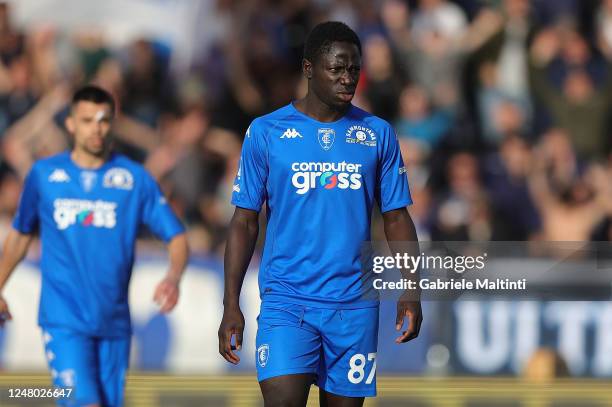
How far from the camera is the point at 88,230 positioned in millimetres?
8414

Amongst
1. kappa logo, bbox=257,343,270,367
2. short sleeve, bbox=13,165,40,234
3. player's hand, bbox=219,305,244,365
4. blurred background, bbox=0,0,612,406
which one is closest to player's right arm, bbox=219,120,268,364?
player's hand, bbox=219,305,244,365

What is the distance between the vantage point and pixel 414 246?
6.44m

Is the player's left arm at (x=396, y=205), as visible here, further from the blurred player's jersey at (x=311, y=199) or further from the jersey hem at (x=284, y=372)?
the jersey hem at (x=284, y=372)

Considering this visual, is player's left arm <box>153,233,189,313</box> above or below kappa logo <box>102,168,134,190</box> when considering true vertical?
below

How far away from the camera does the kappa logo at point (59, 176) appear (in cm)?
855

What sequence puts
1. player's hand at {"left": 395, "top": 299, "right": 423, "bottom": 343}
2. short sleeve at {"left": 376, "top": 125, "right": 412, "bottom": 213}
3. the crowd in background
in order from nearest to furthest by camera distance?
1. player's hand at {"left": 395, "top": 299, "right": 423, "bottom": 343}
2. short sleeve at {"left": 376, "top": 125, "right": 412, "bottom": 213}
3. the crowd in background

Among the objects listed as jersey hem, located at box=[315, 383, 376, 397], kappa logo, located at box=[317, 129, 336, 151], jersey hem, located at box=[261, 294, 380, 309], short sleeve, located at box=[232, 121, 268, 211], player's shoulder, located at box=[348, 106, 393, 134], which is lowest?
jersey hem, located at box=[315, 383, 376, 397]

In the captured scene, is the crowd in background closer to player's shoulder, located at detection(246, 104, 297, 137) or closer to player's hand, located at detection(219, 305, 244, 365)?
player's shoulder, located at detection(246, 104, 297, 137)

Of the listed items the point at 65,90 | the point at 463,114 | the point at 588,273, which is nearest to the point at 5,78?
the point at 65,90

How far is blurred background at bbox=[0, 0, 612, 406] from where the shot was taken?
12.6m

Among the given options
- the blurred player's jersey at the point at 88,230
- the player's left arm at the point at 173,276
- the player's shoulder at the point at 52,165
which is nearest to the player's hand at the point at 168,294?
the player's left arm at the point at 173,276

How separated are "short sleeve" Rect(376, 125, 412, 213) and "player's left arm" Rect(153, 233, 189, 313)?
239cm

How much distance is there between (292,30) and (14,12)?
313 centimetres

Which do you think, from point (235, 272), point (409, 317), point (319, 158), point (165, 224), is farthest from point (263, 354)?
point (165, 224)
